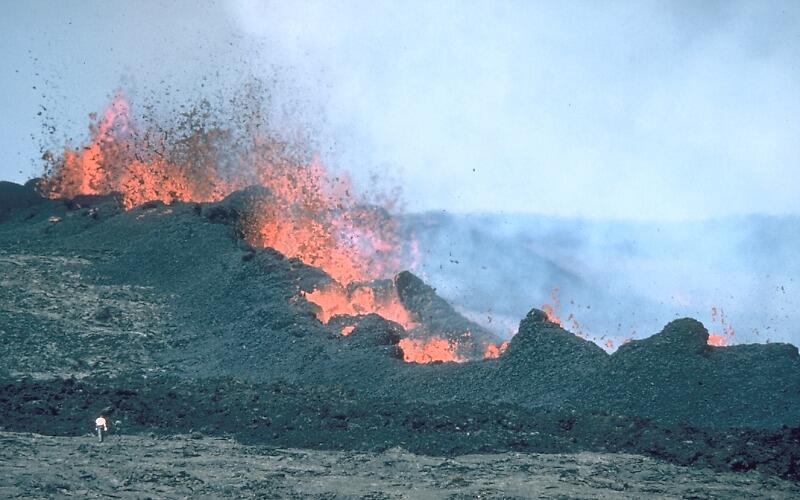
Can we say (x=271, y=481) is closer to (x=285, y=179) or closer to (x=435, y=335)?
(x=435, y=335)

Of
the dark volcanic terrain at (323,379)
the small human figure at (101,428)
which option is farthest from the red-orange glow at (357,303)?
the small human figure at (101,428)

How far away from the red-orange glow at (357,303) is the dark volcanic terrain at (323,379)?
0.47 m

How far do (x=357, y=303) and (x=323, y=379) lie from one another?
7.57 meters

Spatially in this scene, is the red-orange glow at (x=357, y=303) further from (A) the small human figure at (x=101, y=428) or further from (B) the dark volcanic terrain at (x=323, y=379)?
(A) the small human figure at (x=101, y=428)

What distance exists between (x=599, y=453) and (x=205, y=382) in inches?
339

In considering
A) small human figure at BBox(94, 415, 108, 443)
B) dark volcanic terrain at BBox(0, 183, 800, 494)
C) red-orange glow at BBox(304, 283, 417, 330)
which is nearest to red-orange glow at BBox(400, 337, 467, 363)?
dark volcanic terrain at BBox(0, 183, 800, 494)

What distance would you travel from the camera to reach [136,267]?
1139 inches

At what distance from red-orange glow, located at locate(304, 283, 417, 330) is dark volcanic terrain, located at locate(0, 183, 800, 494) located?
18.7 inches

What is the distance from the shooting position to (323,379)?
2030 centimetres

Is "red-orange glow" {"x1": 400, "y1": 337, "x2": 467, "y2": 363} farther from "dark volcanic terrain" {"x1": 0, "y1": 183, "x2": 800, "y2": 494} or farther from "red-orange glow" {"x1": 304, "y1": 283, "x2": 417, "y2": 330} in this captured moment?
"red-orange glow" {"x1": 304, "y1": 283, "x2": 417, "y2": 330}

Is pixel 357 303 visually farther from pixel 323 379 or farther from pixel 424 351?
pixel 323 379

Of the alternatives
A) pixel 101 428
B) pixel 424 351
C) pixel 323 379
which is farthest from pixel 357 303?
pixel 101 428

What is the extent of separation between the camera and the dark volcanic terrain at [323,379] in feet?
52.2

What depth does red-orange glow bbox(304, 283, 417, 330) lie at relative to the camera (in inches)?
1007
